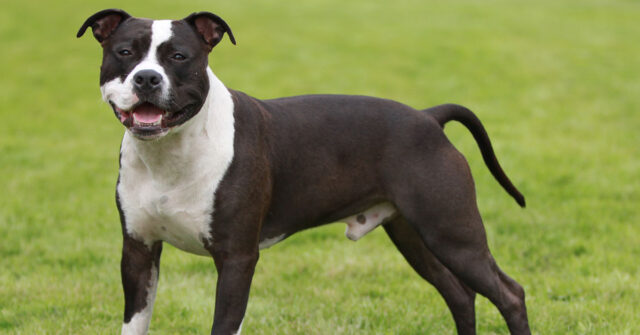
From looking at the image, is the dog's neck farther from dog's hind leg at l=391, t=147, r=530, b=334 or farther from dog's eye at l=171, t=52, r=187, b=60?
dog's hind leg at l=391, t=147, r=530, b=334

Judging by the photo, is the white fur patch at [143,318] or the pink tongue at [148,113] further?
the white fur patch at [143,318]

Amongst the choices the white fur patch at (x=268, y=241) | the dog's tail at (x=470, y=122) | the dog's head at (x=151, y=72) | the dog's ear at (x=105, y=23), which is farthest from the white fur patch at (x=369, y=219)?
the dog's ear at (x=105, y=23)

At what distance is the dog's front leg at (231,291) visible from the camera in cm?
371

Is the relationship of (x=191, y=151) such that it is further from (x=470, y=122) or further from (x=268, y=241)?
(x=470, y=122)

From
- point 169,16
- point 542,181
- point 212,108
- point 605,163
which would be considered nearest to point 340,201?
point 212,108

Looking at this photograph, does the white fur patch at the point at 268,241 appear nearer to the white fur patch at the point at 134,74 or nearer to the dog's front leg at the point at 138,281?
the dog's front leg at the point at 138,281

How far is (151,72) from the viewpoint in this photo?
3.39 metres

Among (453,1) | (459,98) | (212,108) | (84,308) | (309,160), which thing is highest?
(212,108)

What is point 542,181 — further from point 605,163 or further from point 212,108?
point 212,108

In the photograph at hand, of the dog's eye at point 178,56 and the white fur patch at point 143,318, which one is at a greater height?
the dog's eye at point 178,56

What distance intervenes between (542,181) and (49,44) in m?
11.0

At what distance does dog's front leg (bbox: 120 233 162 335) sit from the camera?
3.98 metres

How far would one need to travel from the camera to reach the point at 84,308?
5.40 meters

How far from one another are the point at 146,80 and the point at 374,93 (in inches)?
389
